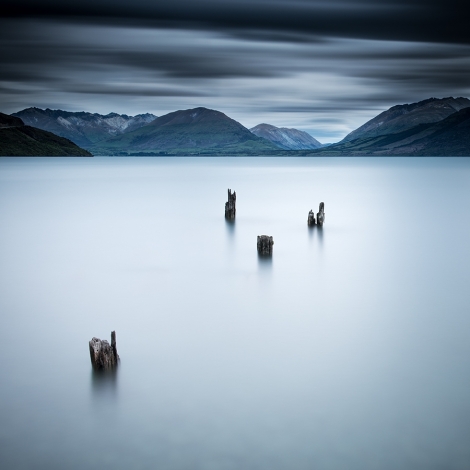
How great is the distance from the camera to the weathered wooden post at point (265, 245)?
2280cm

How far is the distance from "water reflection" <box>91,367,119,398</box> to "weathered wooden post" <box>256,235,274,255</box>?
1287 centimetres

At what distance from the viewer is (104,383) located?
10.1 meters

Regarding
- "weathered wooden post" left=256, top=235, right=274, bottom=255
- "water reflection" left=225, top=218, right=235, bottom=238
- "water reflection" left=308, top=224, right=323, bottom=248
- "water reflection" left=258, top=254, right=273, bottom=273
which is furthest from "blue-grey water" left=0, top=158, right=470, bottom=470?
"water reflection" left=225, top=218, right=235, bottom=238

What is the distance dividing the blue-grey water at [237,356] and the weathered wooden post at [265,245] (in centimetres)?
97

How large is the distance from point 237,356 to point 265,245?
457 inches

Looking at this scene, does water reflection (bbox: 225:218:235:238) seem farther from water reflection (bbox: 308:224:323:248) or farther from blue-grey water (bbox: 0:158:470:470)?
water reflection (bbox: 308:224:323:248)

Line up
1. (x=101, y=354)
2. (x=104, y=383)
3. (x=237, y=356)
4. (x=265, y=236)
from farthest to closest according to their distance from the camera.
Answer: (x=265, y=236), (x=237, y=356), (x=101, y=354), (x=104, y=383)

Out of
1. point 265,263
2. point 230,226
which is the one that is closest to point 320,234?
point 230,226

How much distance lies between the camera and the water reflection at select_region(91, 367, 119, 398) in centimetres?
975

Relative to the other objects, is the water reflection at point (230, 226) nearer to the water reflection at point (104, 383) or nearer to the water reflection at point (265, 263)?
the water reflection at point (265, 263)

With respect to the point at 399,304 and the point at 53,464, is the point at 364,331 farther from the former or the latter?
the point at 53,464

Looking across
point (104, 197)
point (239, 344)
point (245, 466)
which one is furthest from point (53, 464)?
point (104, 197)

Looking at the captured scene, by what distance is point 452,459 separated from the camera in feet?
25.2

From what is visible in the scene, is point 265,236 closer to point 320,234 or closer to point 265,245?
point 265,245
